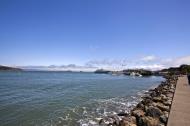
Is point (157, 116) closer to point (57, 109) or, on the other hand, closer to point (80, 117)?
point (80, 117)

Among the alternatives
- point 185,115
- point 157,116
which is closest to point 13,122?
point 157,116

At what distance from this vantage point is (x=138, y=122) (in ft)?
39.6

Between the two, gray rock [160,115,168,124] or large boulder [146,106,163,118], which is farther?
large boulder [146,106,163,118]

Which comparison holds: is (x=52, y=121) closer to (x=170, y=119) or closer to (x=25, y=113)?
(x=25, y=113)

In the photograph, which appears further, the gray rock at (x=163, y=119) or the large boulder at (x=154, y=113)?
the large boulder at (x=154, y=113)

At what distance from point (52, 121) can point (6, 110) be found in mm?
5455

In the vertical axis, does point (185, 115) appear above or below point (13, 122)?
above

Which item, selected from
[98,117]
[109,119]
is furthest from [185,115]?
[98,117]

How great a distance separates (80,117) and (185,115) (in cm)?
746

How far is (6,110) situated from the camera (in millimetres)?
18359

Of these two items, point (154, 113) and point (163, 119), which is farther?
point (154, 113)

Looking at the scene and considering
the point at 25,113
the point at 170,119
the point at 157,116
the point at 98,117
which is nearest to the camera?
the point at 170,119

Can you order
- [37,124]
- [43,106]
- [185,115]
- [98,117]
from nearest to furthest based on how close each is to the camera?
[185,115] < [37,124] < [98,117] < [43,106]

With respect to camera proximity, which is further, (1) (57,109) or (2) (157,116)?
(1) (57,109)
